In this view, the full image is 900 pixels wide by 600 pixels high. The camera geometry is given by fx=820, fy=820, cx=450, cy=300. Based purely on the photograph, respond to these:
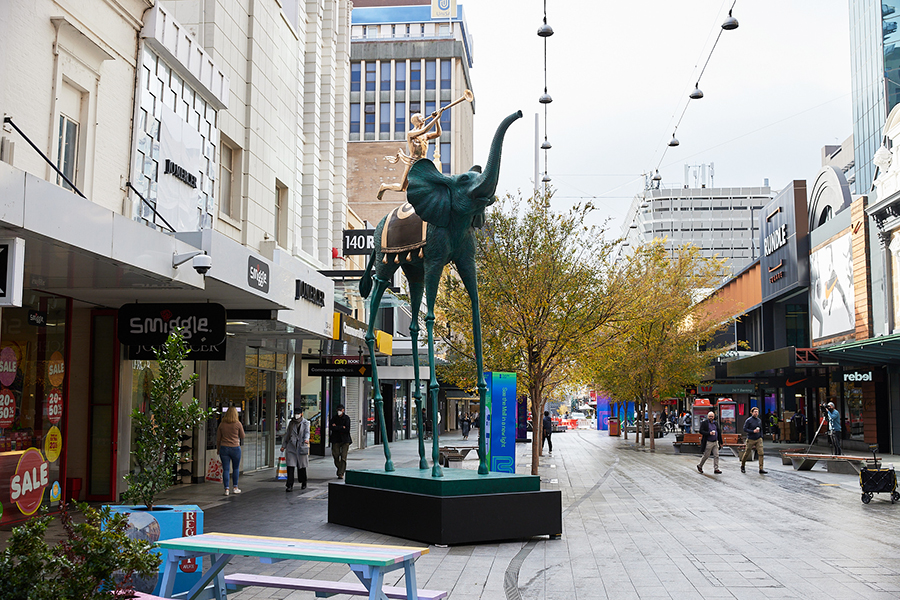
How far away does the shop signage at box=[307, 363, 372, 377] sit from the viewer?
22.5m

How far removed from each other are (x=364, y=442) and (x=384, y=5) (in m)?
80.7

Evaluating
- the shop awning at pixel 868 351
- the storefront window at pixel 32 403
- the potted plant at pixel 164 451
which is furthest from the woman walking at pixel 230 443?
the shop awning at pixel 868 351

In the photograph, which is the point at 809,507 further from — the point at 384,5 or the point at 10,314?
the point at 384,5

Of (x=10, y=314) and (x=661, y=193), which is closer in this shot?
(x=10, y=314)

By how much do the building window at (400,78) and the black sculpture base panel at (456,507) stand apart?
269 feet

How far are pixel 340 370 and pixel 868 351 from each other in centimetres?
1646

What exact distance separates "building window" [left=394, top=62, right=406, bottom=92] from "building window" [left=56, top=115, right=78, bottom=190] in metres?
79.4

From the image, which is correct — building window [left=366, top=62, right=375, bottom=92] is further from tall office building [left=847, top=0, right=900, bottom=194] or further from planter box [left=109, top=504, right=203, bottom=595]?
planter box [left=109, top=504, right=203, bottom=595]

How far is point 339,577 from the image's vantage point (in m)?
7.79

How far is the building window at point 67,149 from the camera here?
37.2 feet

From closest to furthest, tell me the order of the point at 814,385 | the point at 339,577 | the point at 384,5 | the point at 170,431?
the point at 170,431 → the point at 339,577 → the point at 814,385 → the point at 384,5

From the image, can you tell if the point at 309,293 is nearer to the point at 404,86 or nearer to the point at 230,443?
the point at 230,443

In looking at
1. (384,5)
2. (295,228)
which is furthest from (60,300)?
(384,5)

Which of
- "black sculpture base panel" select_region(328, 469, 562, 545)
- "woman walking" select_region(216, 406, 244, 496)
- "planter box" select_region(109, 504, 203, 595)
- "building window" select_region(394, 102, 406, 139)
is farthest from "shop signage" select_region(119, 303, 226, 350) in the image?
"building window" select_region(394, 102, 406, 139)
